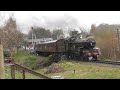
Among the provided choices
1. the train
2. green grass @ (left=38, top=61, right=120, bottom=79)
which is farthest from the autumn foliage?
green grass @ (left=38, top=61, right=120, bottom=79)

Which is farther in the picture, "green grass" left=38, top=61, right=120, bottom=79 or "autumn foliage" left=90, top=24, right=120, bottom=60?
"autumn foliage" left=90, top=24, right=120, bottom=60

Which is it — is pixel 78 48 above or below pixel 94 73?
above

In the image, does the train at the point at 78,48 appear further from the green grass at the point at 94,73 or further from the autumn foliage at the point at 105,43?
the autumn foliage at the point at 105,43

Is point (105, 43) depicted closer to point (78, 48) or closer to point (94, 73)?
point (78, 48)

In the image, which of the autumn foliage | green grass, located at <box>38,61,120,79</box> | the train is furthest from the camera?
the autumn foliage

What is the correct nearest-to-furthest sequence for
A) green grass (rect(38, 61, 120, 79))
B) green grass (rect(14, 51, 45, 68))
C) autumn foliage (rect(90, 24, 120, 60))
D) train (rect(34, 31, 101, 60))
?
1. green grass (rect(38, 61, 120, 79))
2. train (rect(34, 31, 101, 60))
3. green grass (rect(14, 51, 45, 68))
4. autumn foliage (rect(90, 24, 120, 60))

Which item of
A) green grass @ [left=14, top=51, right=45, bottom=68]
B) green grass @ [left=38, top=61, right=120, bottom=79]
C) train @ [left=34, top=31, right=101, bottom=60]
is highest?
train @ [left=34, top=31, right=101, bottom=60]

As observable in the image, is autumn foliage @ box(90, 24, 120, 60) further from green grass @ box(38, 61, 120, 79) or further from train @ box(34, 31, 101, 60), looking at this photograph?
green grass @ box(38, 61, 120, 79)

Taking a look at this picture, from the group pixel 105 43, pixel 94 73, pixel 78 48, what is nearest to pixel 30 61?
pixel 105 43

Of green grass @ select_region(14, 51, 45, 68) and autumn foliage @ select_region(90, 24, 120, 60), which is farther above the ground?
autumn foliage @ select_region(90, 24, 120, 60)

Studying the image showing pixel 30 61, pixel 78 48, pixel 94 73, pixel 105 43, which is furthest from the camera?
pixel 30 61
